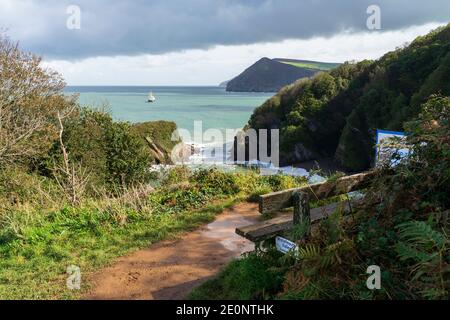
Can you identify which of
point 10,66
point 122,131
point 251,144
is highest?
point 10,66

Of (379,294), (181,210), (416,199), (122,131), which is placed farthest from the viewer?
(122,131)

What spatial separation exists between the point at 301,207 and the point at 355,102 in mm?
54696

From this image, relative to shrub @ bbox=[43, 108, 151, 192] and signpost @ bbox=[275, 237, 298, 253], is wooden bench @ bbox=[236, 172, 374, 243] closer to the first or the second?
signpost @ bbox=[275, 237, 298, 253]

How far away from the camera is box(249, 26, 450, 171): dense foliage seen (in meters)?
45.1

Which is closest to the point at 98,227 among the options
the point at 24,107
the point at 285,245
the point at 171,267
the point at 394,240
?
the point at 171,267

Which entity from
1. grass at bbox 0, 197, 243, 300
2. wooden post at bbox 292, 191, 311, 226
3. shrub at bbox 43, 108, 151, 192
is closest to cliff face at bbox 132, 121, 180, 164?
shrub at bbox 43, 108, 151, 192

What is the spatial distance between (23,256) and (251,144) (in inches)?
2114

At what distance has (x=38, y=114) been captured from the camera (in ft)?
58.3

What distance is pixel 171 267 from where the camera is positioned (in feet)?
20.0

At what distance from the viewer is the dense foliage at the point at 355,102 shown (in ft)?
148

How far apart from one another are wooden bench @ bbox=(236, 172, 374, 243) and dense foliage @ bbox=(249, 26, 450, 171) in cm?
3837

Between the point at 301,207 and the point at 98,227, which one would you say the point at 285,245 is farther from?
the point at 98,227

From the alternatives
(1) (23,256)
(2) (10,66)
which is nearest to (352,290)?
(1) (23,256)
